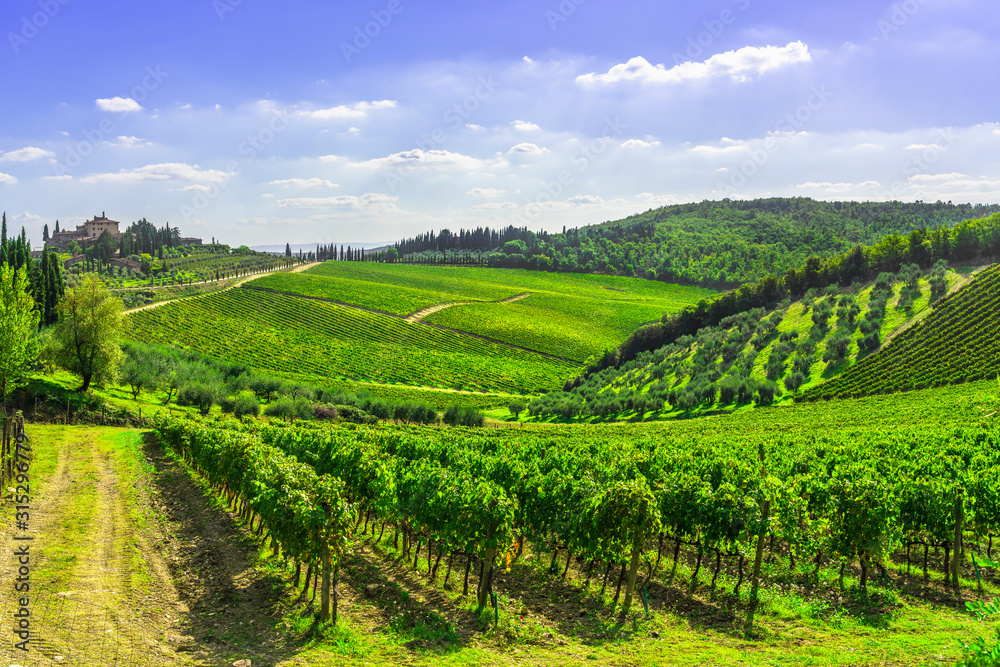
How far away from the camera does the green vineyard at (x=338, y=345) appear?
114 m

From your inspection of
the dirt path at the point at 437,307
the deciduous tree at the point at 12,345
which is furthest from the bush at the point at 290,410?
the dirt path at the point at 437,307

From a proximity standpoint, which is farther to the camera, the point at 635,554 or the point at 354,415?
the point at 354,415

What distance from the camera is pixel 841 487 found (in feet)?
66.1

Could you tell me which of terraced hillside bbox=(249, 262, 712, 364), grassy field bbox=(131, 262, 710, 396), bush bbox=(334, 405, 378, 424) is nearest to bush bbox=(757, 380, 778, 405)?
grassy field bbox=(131, 262, 710, 396)

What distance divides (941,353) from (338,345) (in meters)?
110

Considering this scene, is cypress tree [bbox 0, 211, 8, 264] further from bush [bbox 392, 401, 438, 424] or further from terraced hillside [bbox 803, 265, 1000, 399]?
terraced hillside [bbox 803, 265, 1000, 399]

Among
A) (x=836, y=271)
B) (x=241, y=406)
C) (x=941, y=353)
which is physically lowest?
(x=241, y=406)

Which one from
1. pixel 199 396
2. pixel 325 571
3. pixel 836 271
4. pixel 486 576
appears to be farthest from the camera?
pixel 836 271

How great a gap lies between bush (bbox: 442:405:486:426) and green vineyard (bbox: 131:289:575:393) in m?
31.0

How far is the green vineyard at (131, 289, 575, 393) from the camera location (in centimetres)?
11419

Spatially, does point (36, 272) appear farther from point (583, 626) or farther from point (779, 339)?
point (779, 339)

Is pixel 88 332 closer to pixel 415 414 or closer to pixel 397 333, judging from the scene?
pixel 415 414

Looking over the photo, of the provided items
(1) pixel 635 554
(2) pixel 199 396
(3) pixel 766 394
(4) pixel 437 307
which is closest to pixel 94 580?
(1) pixel 635 554

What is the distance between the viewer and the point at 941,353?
72.7 meters
